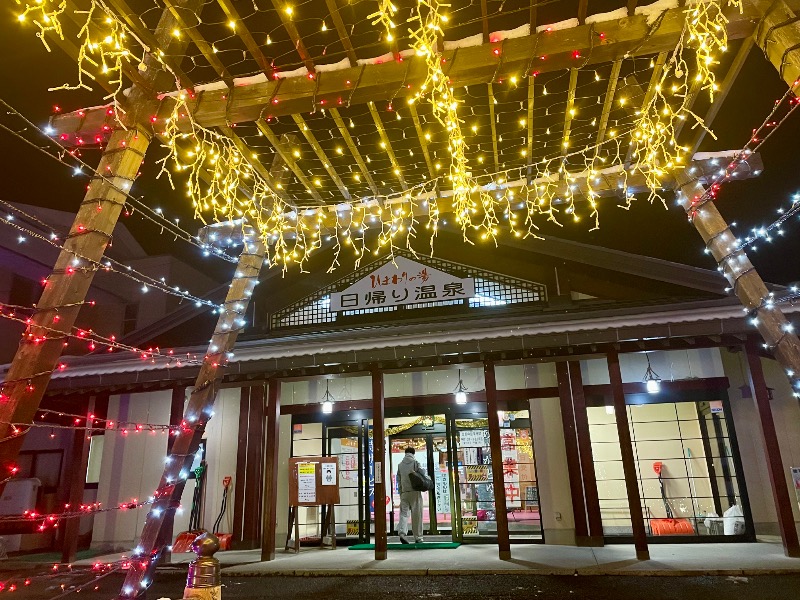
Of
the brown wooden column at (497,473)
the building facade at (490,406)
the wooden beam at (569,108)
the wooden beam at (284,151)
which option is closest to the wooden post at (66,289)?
the wooden beam at (284,151)

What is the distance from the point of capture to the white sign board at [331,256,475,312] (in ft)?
35.7

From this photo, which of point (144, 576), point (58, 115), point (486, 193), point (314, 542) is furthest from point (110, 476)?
point (486, 193)

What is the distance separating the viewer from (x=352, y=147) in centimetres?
482

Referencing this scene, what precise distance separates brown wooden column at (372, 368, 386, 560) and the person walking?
1276 millimetres

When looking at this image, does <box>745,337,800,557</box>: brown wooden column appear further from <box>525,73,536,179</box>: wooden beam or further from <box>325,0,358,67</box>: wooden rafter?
<box>325,0,358,67</box>: wooden rafter

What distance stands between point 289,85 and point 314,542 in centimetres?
967

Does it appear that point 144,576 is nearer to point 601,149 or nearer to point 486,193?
point 486,193

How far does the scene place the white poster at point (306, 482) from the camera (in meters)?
10.0

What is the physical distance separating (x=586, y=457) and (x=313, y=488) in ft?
17.2

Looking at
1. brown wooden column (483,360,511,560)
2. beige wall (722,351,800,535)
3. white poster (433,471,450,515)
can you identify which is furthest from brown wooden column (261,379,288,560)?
beige wall (722,351,800,535)

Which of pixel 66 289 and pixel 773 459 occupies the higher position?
pixel 66 289

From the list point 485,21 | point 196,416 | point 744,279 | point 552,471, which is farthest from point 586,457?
point 485,21

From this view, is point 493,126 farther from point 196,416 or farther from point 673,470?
point 673,470

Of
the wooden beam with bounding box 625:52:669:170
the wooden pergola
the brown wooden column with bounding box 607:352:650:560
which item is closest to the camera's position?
the wooden pergola
